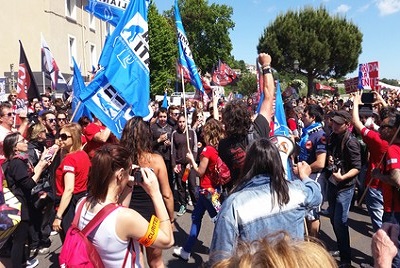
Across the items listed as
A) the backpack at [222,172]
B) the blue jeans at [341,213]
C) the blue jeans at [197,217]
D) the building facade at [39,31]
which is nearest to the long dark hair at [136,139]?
the backpack at [222,172]

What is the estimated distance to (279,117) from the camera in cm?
472

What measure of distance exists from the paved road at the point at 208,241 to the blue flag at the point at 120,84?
1.92 metres

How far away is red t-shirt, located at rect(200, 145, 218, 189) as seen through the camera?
4.56m

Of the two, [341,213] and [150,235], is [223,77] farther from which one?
[150,235]

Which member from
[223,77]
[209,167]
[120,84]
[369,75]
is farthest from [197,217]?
[223,77]

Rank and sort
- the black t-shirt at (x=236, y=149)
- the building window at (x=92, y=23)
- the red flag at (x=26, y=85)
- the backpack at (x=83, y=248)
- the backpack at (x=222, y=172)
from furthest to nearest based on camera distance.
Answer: the building window at (x=92, y=23) → the red flag at (x=26, y=85) → the backpack at (x=222, y=172) → the black t-shirt at (x=236, y=149) → the backpack at (x=83, y=248)

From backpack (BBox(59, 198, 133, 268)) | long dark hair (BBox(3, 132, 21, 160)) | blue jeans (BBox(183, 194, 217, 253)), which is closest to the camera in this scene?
backpack (BBox(59, 198, 133, 268))

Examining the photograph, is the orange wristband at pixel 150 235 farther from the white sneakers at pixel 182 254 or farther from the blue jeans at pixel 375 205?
the blue jeans at pixel 375 205

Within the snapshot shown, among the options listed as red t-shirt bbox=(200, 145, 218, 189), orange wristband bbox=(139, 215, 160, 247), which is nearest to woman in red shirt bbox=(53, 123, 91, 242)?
red t-shirt bbox=(200, 145, 218, 189)

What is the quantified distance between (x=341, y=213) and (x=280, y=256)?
3.72 m

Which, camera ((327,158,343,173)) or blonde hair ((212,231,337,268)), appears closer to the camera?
blonde hair ((212,231,337,268))

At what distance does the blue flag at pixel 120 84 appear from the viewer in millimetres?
4168

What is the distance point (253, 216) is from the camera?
2.20 meters

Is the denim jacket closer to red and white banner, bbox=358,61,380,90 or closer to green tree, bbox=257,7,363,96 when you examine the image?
red and white banner, bbox=358,61,380,90
